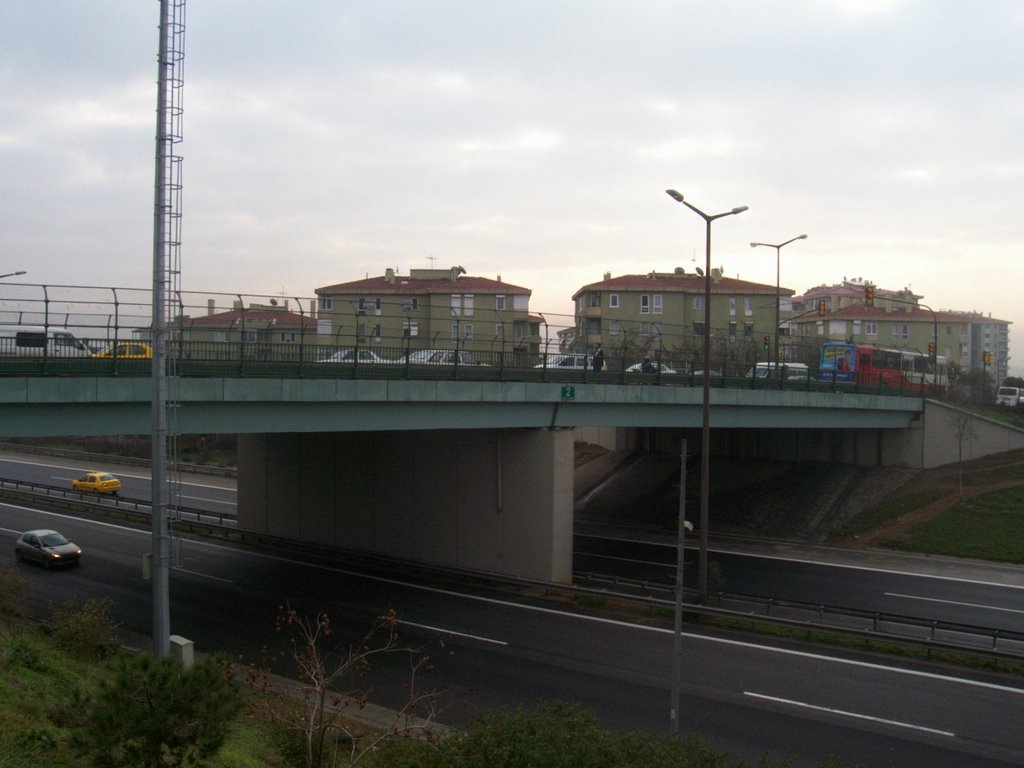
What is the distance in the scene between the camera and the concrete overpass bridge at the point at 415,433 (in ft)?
57.8

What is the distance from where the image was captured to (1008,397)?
5609 cm

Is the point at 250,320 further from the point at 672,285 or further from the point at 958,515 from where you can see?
the point at 672,285

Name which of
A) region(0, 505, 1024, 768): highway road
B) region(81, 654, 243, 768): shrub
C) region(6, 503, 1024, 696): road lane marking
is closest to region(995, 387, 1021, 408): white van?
region(6, 503, 1024, 696): road lane marking

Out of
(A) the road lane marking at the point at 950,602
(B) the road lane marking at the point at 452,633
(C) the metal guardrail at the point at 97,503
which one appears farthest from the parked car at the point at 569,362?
(C) the metal guardrail at the point at 97,503

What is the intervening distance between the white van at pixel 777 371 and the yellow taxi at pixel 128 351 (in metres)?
22.3

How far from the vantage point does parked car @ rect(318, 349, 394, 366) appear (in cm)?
2176

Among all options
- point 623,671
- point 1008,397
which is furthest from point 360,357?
point 1008,397

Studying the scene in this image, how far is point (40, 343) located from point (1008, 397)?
5643cm

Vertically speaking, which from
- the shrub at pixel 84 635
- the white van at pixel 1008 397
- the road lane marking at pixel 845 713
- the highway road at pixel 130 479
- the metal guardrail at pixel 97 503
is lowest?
the highway road at pixel 130 479

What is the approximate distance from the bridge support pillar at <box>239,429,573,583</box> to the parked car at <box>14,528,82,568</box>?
6.76 metres

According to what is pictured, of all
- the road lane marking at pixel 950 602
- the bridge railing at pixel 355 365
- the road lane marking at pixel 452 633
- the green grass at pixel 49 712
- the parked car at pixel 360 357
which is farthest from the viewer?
the road lane marking at pixel 950 602

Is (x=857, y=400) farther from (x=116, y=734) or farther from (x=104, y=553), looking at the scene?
(x=116, y=734)

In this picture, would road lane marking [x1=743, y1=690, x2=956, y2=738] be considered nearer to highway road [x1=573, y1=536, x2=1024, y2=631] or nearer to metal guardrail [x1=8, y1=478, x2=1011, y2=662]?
Answer: metal guardrail [x1=8, y1=478, x2=1011, y2=662]

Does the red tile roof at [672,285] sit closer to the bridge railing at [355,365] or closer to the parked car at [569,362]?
the bridge railing at [355,365]
